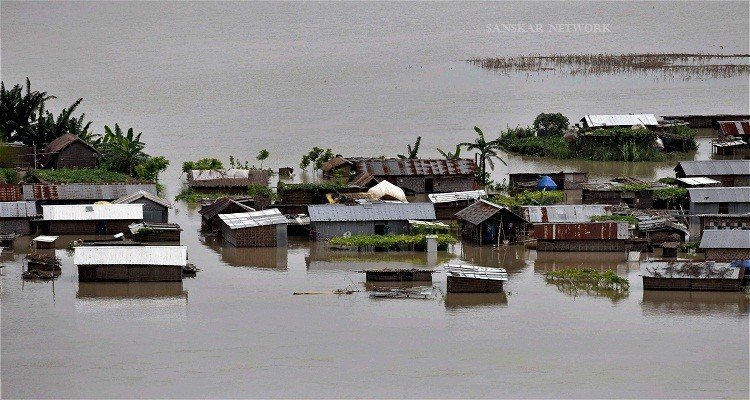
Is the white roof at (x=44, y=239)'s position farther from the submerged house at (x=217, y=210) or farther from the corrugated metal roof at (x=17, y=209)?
the submerged house at (x=217, y=210)

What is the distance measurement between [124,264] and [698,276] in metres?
10.5

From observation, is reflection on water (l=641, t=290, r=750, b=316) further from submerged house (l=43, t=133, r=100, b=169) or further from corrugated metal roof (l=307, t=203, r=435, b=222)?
submerged house (l=43, t=133, r=100, b=169)

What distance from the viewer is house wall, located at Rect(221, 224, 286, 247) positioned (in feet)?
97.9

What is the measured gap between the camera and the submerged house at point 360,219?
30203 mm

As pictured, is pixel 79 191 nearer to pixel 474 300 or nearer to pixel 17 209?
pixel 17 209

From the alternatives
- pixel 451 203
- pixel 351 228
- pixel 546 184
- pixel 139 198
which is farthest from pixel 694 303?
pixel 139 198

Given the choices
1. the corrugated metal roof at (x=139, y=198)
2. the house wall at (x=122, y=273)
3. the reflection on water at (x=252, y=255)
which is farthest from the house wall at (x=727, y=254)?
the corrugated metal roof at (x=139, y=198)

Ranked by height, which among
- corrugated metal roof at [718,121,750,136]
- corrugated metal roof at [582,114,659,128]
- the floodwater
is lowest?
the floodwater

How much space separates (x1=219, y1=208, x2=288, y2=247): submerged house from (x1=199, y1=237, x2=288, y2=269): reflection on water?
136 millimetres

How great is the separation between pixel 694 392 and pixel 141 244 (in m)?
11.7

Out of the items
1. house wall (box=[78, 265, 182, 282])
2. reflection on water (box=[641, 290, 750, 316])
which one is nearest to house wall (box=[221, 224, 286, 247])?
house wall (box=[78, 265, 182, 282])

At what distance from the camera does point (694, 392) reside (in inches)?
812

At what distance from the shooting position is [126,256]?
26328 millimetres

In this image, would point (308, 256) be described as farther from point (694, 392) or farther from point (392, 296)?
point (694, 392)
